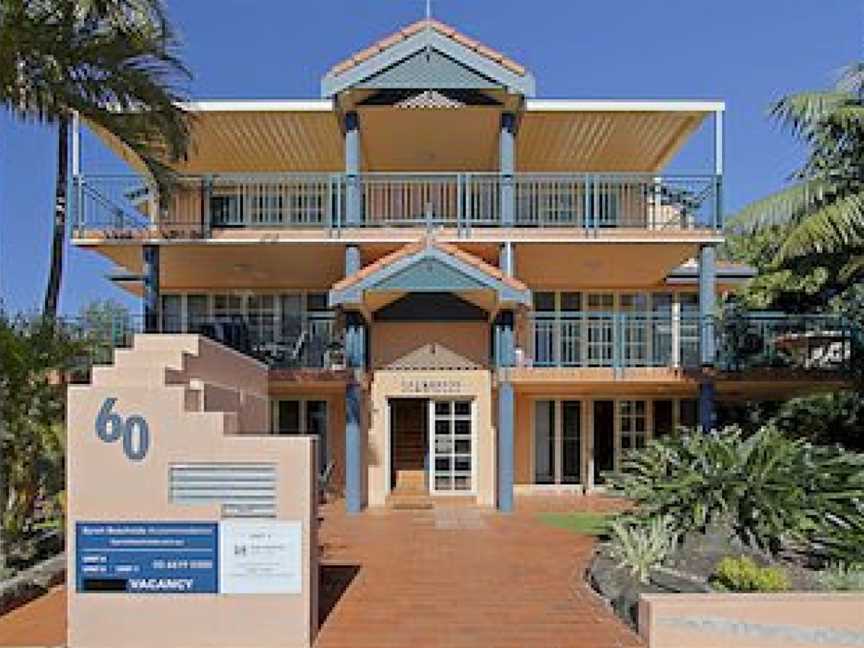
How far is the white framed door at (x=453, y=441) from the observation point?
21047 mm

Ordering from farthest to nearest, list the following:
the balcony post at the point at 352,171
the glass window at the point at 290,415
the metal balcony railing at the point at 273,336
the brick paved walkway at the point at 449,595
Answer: the glass window at the point at 290,415, the balcony post at the point at 352,171, the metal balcony railing at the point at 273,336, the brick paved walkway at the point at 449,595

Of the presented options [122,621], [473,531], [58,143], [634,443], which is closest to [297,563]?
[122,621]

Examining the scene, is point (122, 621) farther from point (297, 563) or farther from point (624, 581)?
point (624, 581)

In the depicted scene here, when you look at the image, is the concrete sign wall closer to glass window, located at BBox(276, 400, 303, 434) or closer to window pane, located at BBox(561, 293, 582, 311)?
glass window, located at BBox(276, 400, 303, 434)

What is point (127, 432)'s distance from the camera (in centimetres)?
861

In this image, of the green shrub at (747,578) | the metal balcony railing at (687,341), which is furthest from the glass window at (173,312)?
the green shrub at (747,578)

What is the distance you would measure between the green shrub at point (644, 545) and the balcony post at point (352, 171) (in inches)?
391

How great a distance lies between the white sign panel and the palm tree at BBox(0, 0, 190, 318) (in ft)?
20.9

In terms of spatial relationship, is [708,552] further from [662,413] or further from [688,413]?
[688,413]

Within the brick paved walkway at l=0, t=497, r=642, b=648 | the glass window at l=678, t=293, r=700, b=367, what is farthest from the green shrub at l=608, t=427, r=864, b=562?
the glass window at l=678, t=293, r=700, b=367

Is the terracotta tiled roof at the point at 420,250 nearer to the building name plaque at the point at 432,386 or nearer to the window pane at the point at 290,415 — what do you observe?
the building name plaque at the point at 432,386

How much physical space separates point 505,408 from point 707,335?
4255 mm

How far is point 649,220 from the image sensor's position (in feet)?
73.0

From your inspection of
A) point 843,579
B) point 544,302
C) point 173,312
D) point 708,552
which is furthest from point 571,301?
point 843,579
